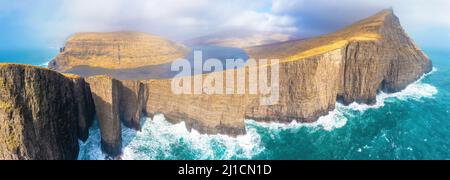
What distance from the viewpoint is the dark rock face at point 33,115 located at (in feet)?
109

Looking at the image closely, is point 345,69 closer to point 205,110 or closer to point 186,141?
point 205,110

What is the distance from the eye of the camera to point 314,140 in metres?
50.8

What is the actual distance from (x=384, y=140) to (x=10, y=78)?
182 ft

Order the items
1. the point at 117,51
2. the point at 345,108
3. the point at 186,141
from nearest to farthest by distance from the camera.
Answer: the point at 186,141
the point at 345,108
the point at 117,51

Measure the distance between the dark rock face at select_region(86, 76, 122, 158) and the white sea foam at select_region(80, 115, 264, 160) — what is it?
166 cm

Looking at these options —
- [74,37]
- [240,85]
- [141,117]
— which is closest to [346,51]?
[240,85]

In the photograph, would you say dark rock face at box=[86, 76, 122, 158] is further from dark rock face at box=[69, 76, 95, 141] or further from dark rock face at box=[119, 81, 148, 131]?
dark rock face at box=[119, 81, 148, 131]

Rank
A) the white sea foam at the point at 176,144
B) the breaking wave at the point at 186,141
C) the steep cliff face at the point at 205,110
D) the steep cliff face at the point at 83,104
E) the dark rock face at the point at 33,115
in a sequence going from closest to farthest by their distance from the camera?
the dark rock face at the point at 33,115 < the white sea foam at the point at 176,144 < the breaking wave at the point at 186,141 < the steep cliff face at the point at 83,104 < the steep cliff face at the point at 205,110

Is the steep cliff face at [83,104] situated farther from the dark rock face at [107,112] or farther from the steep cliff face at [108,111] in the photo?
the dark rock face at [107,112]

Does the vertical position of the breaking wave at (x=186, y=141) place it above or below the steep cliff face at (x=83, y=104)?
below

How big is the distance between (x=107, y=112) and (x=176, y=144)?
11.9 metres

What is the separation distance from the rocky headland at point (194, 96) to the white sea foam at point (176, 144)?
4.86ft

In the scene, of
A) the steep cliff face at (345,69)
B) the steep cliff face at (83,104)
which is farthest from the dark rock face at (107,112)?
the steep cliff face at (345,69)

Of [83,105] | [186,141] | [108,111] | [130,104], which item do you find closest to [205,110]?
[186,141]
